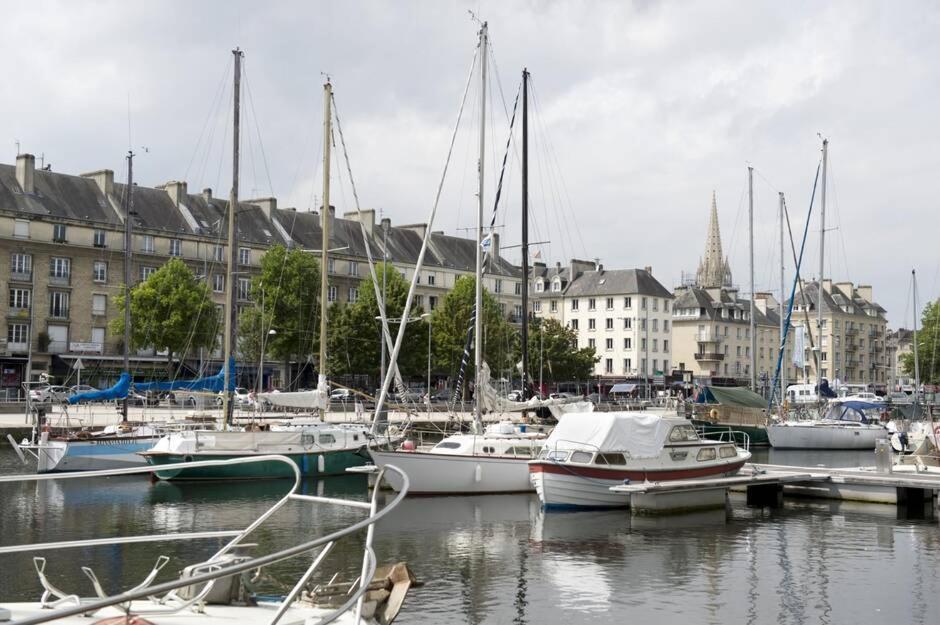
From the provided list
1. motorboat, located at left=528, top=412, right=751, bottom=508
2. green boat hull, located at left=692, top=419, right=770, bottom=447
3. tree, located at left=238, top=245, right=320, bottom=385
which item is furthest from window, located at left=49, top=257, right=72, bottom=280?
motorboat, located at left=528, top=412, right=751, bottom=508

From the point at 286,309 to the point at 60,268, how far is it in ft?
57.2

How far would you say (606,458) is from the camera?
29938 millimetres

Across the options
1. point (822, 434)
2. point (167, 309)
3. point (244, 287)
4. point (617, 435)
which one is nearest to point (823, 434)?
point (822, 434)

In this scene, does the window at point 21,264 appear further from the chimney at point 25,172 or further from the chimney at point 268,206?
the chimney at point 268,206

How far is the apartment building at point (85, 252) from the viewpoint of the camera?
75.9 metres

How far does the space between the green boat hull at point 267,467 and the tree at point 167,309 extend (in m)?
34.6

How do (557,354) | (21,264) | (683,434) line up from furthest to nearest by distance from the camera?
(557,354), (21,264), (683,434)

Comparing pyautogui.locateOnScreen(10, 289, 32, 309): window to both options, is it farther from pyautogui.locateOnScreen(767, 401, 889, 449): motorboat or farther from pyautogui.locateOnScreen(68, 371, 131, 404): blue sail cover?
pyautogui.locateOnScreen(767, 401, 889, 449): motorboat

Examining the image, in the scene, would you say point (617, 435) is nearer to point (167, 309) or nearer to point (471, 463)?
point (471, 463)

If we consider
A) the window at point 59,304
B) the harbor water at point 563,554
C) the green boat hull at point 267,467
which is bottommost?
the harbor water at point 563,554

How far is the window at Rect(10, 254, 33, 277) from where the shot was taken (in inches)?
2982

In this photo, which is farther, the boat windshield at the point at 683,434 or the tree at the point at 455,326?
the tree at the point at 455,326

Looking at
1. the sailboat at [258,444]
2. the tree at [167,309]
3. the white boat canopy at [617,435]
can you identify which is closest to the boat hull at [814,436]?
the sailboat at [258,444]

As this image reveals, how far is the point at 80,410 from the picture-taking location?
61375 mm
